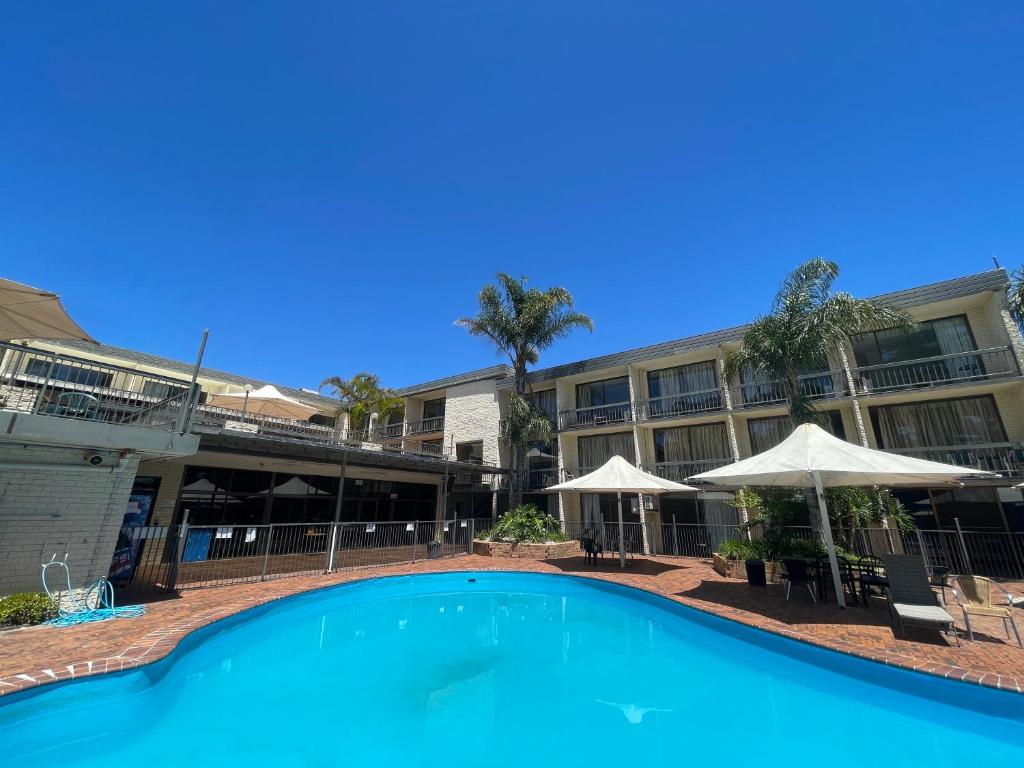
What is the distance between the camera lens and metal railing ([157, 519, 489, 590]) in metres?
9.49

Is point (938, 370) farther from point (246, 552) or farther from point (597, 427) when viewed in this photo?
point (246, 552)

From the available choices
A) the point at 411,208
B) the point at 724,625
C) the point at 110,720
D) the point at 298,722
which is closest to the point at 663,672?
the point at 724,625

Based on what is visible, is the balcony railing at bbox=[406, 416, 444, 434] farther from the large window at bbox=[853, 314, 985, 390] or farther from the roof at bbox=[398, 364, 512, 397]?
the large window at bbox=[853, 314, 985, 390]

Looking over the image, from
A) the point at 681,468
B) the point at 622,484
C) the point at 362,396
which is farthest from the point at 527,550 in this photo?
the point at 362,396

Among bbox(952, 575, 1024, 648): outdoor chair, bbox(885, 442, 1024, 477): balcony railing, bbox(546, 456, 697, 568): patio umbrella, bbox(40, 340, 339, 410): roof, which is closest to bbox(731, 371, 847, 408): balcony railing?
bbox(885, 442, 1024, 477): balcony railing

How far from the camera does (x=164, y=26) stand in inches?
299

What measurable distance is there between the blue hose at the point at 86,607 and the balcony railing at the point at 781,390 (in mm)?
17330

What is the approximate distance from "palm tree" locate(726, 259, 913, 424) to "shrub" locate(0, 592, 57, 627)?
51.2 ft

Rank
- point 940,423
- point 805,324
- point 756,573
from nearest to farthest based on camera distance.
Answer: point 756,573
point 805,324
point 940,423

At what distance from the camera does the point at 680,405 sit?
17.3 metres

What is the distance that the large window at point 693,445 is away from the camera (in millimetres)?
16078

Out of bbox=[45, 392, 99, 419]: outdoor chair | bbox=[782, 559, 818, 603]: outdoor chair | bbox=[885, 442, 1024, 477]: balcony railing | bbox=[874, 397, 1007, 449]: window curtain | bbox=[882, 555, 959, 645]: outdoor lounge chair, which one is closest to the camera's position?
bbox=[882, 555, 959, 645]: outdoor lounge chair

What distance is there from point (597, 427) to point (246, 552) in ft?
45.6

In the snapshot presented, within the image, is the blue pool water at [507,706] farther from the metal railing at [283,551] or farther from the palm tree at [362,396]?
the palm tree at [362,396]
